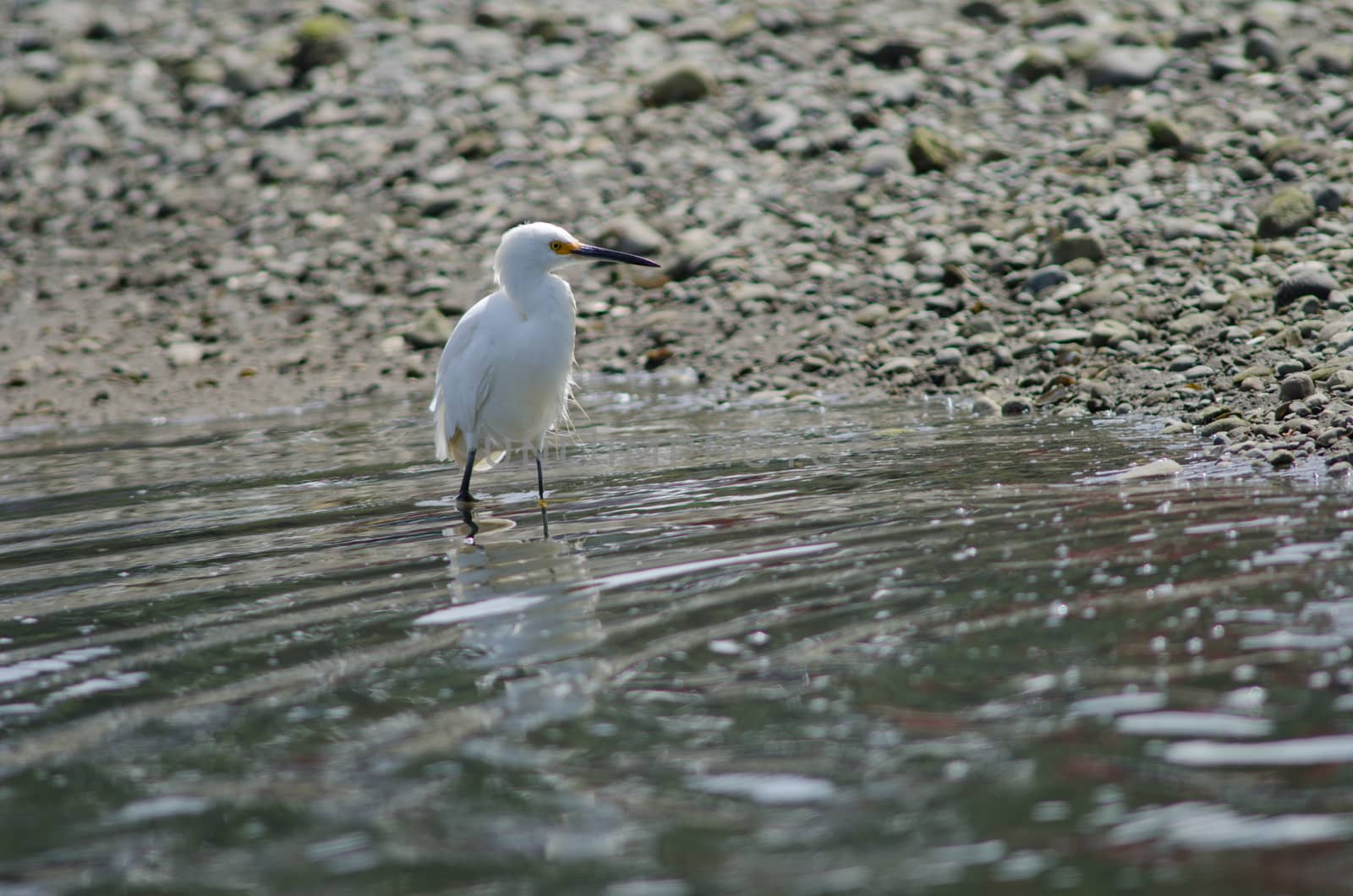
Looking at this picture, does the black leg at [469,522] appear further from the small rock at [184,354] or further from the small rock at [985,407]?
the small rock at [184,354]

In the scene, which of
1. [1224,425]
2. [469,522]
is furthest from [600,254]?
[1224,425]

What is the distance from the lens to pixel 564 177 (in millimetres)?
13078

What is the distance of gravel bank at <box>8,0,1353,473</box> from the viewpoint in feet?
30.2

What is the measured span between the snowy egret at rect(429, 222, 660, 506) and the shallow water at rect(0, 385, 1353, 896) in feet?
3.14

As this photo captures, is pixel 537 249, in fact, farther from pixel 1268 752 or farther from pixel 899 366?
pixel 1268 752

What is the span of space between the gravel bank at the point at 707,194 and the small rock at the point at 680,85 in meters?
0.04

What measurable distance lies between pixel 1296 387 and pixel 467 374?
163 inches

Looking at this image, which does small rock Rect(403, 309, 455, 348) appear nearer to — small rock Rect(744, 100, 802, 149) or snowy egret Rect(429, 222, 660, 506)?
small rock Rect(744, 100, 802, 149)

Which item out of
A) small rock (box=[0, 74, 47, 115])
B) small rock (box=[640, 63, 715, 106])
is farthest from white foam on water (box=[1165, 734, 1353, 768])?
small rock (box=[0, 74, 47, 115])

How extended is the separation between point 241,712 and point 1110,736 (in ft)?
7.28

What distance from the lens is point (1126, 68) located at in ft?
42.2

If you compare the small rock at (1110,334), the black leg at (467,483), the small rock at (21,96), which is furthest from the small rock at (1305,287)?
the small rock at (21,96)

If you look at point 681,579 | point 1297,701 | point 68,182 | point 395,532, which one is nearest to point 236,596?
point 395,532

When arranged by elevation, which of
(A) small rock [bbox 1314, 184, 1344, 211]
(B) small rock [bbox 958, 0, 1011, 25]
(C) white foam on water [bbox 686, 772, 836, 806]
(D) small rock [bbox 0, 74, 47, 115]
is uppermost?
(D) small rock [bbox 0, 74, 47, 115]
